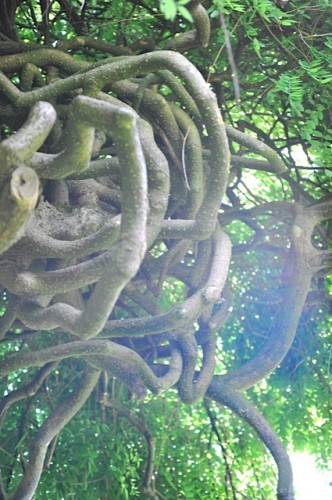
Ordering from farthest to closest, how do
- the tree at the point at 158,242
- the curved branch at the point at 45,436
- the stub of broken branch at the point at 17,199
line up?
the curved branch at the point at 45,436 → the tree at the point at 158,242 → the stub of broken branch at the point at 17,199

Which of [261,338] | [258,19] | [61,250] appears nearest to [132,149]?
[61,250]

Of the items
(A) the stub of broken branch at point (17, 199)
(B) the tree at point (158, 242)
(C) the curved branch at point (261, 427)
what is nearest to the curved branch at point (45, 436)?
(B) the tree at point (158, 242)

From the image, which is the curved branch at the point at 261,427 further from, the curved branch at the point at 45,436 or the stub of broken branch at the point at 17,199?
the stub of broken branch at the point at 17,199

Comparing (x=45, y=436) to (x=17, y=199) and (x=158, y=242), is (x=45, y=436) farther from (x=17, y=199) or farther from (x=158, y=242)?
(x=17, y=199)

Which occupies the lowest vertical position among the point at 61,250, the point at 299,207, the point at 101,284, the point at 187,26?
the point at 101,284

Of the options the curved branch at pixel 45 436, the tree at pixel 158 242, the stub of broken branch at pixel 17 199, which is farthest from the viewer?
the curved branch at pixel 45 436

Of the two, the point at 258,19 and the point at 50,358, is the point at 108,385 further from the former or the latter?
the point at 258,19

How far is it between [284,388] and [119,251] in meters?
1.16

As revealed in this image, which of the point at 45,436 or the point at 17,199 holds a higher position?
the point at 17,199

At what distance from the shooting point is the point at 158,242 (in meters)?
1.69

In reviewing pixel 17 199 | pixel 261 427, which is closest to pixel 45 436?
pixel 261 427

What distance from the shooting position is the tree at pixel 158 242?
115 centimetres

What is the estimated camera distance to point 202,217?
1317 mm

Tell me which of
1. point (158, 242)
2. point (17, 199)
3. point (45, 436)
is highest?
point (158, 242)
